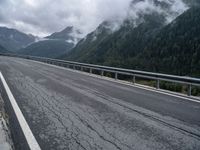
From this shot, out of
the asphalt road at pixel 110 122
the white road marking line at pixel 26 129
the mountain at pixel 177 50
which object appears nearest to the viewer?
the white road marking line at pixel 26 129

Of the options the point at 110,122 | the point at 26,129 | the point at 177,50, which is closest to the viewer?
the point at 26,129

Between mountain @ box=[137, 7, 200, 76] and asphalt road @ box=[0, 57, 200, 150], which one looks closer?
asphalt road @ box=[0, 57, 200, 150]

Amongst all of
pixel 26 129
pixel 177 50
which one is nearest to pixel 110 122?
pixel 26 129

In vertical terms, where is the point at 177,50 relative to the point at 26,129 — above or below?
above

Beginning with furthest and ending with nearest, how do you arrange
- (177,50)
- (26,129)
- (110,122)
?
(177,50) < (110,122) < (26,129)

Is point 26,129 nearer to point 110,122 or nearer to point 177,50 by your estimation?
point 110,122

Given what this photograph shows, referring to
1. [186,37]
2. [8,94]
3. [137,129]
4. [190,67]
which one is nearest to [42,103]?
[8,94]

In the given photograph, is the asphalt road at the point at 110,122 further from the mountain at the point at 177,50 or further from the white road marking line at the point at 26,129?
the mountain at the point at 177,50

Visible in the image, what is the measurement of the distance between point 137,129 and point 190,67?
117690 mm

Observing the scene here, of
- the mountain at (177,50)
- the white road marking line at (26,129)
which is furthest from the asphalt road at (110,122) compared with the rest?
the mountain at (177,50)

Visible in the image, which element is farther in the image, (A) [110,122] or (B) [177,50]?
(B) [177,50]

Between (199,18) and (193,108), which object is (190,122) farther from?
(199,18)

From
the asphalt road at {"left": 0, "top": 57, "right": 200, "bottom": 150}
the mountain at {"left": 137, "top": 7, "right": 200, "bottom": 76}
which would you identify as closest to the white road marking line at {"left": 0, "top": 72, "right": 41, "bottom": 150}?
the asphalt road at {"left": 0, "top": 57, "right": 200, "bottom": 150}

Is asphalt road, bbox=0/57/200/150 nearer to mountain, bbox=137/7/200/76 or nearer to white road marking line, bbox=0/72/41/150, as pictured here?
white road marking line, bbox=0/72/41/150
